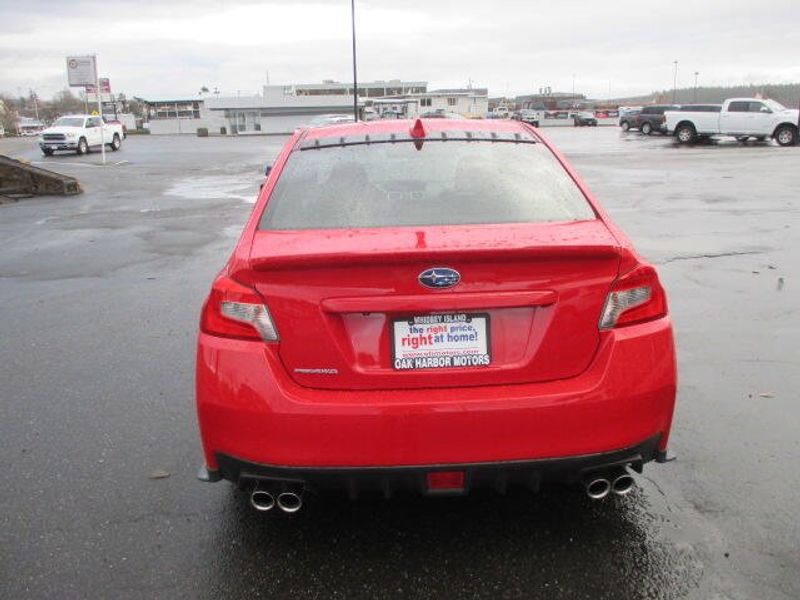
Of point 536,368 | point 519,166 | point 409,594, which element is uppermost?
point 519,166

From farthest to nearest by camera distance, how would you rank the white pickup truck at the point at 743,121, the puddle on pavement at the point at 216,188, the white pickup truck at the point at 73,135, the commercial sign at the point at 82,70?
the white pickup truck at the point at 73,135 → the white pickup truck at the point at 743,121 → the commercial sign at the point at 82,70 → the puddle on pavement at the point at 216,188

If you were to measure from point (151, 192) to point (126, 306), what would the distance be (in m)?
12.6

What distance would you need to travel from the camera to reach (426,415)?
8.47ft

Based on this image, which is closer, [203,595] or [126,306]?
[203,595]

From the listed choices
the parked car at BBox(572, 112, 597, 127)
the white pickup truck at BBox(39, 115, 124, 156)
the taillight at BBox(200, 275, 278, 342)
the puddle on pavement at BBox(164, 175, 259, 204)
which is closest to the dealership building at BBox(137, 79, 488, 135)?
the parked car at BBox(572, 112, 597, 127)

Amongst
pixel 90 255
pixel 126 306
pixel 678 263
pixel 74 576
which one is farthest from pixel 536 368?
pixel 90 255

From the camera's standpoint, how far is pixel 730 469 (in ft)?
12.0

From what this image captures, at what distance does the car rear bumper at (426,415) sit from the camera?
2592 mm

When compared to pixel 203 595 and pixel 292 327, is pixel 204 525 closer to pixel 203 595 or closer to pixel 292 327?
pixel 203 595

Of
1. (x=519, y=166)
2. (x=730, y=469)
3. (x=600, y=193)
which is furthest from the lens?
(x=600, y=193)

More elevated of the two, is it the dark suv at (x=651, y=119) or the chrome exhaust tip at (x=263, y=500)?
the dark suv at (x=651, y=119)

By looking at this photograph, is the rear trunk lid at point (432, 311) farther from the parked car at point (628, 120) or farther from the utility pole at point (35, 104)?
the utility pole at point (35, 104)

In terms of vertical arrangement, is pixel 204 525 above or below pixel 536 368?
below

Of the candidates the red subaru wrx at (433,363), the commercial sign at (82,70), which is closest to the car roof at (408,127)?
the red subaru wrx at (433,363)
